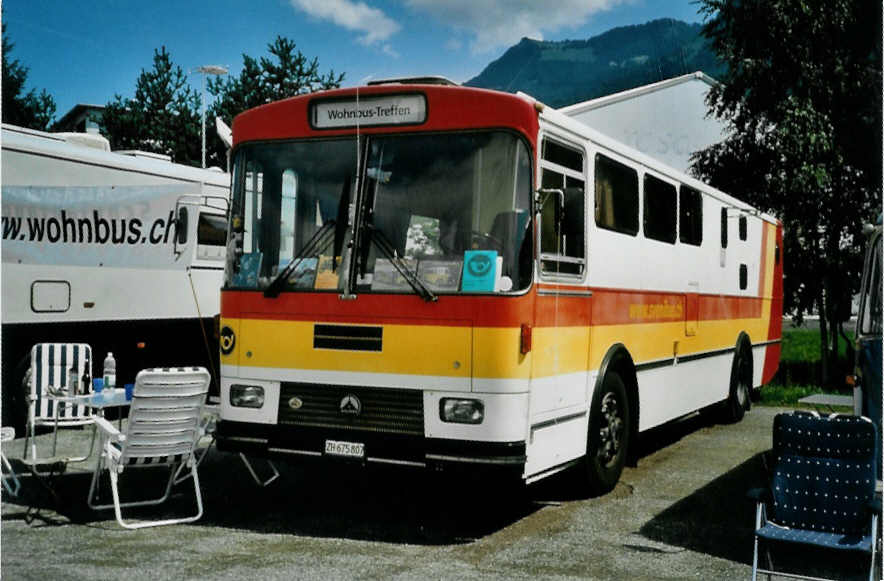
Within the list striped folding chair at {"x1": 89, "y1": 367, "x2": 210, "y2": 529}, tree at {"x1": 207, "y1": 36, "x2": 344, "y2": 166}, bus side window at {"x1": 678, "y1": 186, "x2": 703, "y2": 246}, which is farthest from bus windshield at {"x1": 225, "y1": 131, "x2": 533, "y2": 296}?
tree at {"x1": 207, "y1": 36, "x2": 344, "y2": 166}

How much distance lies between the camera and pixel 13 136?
1111 cm

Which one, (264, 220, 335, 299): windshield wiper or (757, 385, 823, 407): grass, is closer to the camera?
(264, 220, 335, 299): windshield wiper

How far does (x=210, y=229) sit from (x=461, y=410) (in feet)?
24.3

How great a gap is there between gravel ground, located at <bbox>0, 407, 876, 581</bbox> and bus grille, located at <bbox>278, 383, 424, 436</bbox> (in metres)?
0.33

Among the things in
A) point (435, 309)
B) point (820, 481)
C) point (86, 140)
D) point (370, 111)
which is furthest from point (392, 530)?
point (86, 140)

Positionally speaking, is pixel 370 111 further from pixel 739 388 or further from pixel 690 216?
pixel 739 388

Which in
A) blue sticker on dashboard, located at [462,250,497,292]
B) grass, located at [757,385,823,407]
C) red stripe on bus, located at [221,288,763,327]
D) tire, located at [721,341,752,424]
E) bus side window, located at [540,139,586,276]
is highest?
bus side window, located at [540,139,586,276]

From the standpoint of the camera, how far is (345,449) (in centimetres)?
714

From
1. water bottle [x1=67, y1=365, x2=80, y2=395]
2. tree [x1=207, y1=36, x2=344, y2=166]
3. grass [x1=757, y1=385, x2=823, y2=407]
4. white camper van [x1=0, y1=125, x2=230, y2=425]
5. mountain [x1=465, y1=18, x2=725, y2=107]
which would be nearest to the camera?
water bottle [x1=67, y1=365, x2=80, y2=395]

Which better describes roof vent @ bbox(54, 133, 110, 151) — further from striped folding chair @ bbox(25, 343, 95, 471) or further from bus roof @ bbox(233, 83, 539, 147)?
bus roof @ bbox(233, 83, 539, 147)

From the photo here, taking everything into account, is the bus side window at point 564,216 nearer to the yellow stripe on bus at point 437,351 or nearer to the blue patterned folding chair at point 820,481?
the yellow stripe on bus at point 437,351

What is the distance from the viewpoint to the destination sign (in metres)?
7.30

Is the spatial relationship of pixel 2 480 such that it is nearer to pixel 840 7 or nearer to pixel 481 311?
pixel 481 311

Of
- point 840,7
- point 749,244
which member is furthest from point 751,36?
point 749,244
